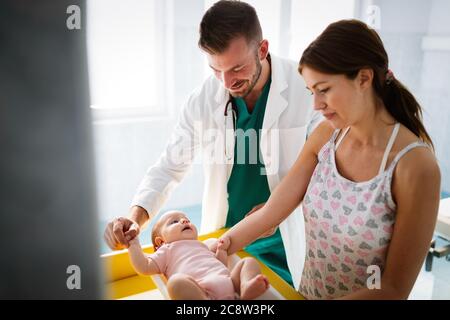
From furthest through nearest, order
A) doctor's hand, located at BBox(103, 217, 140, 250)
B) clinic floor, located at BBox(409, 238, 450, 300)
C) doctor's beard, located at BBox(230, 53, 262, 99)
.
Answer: clinic floor, located at BBox(409, 238, 450, 300)
doctor's beard, located at BBox(230, 53, 262, 99)
doctor's hand, located at BBox(103, 217, 140, 250)

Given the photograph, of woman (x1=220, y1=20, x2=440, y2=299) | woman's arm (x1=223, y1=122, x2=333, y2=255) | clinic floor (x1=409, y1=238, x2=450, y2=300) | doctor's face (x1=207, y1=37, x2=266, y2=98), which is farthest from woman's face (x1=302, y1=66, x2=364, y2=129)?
clinic floor (x1=409, y1=238, x2=450, y2=300)

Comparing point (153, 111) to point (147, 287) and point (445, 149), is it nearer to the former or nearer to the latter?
point (147, 287)

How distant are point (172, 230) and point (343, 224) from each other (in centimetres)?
30

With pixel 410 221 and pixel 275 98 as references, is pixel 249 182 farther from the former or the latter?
pixel 410 221

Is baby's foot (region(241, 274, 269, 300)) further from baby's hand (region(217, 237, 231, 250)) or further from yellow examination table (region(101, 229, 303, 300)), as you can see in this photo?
baby's hand (region(217, 237, 231, 250))

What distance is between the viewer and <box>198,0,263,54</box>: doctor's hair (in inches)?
31.5

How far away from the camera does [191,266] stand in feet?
2.11

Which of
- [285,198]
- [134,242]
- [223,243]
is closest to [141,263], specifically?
[134,242]

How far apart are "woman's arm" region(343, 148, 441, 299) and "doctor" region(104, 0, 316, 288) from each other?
262 mm

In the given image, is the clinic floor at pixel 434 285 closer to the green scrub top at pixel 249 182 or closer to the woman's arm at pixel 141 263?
→ the green scrub top at pixel 249 182

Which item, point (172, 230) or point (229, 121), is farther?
point (229, 121)

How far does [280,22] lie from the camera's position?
0.97 m

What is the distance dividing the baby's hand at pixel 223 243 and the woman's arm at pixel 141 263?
0.40ft

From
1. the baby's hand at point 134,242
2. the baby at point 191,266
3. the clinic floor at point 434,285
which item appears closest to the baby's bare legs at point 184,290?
the baby at point 191,266
